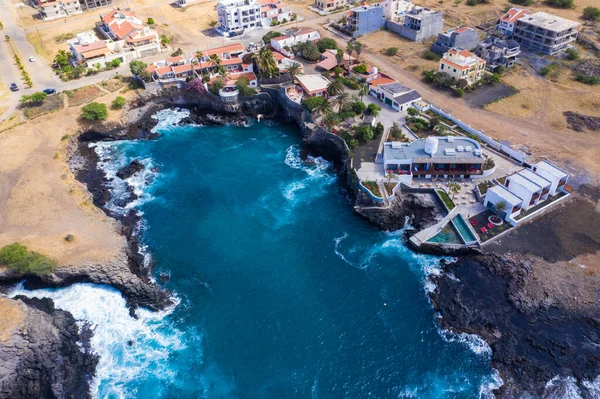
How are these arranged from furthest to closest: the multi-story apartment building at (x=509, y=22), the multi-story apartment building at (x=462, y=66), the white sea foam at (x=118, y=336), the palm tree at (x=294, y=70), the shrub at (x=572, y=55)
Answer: the multi-story apartment building at (x=509, y=22) → the shrub at (x=572, y=55) → the multi-story apartment building at (x=462, y=66) → the palm tree at (x=294, y=70) → the white sea foam at (x=118, y=336)

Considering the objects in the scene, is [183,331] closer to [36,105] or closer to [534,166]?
[534,166]

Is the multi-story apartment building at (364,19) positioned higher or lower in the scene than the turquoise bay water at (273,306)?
higher

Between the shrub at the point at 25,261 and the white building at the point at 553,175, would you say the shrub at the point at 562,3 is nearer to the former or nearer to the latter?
the white building at the point at 553,175

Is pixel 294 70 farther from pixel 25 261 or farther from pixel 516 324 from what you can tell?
pixel 516 324

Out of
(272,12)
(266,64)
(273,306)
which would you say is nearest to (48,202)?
(273,306)

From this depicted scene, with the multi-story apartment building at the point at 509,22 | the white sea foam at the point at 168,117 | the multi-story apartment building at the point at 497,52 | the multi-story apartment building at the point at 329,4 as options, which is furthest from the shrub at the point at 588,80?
the white sea foam at the point at 168,117

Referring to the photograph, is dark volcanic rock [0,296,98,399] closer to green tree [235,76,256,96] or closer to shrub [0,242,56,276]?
shrub [0,242,56,276]
